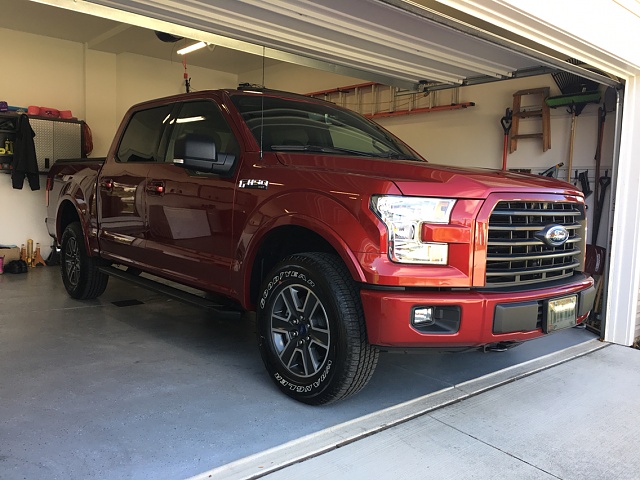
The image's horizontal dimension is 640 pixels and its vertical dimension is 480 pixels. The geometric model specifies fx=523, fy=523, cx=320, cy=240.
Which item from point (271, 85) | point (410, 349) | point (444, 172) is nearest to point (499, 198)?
point (444, 172)

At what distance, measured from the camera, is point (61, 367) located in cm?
345

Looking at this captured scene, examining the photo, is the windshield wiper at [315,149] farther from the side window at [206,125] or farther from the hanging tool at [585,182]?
the hanging tool at [585,182]

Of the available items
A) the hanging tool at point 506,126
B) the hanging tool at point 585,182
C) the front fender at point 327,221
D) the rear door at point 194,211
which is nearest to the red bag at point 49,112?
the rear door at point 194,211

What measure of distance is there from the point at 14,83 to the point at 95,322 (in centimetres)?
537

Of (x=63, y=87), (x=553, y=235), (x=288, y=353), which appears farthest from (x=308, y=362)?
(x=63, y=87)

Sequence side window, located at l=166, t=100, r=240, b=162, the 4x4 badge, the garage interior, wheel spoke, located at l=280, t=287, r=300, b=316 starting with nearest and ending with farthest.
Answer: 1. the garage interior
2. wheel spoke, located at l=280, t=287, r=300, b=316
3. the 4x4 badge
4. side window, located at l=166, t=100, r=240, b=162

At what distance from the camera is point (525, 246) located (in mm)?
2797

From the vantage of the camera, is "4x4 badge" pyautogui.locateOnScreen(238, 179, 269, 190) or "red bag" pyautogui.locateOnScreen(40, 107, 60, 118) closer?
"4x4 badge" pyautogui.locateOnScreen(238, 179, 269, 190)

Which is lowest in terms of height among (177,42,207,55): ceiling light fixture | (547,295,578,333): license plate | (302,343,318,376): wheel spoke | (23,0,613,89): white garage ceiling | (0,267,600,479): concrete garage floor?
(0,267,600,479): concrete garage floor

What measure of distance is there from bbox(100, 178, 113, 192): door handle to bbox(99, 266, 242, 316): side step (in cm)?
73

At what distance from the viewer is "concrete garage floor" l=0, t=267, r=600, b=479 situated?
2.37 m

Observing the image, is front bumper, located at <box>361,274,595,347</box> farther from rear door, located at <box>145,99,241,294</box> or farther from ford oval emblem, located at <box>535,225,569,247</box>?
rear door, located at <box>145,99,241,294</box>

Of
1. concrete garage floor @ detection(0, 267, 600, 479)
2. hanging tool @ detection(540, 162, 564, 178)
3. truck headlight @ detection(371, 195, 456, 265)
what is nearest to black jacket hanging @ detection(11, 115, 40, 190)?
concrete garage floor @ detection(0, 267, 600, 479)

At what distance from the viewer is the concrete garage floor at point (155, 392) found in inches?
93.1
